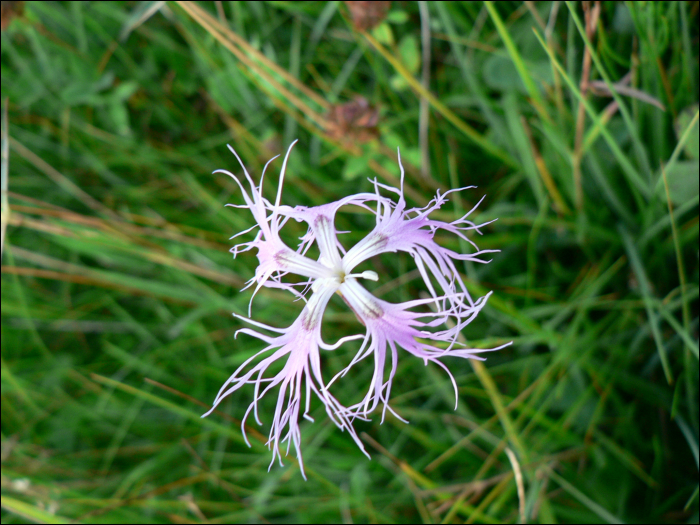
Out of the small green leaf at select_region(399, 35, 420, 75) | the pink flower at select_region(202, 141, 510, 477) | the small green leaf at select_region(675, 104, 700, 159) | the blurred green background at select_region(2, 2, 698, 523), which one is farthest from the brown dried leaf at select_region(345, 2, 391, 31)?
the small green leaf at select_region(675, 104, 700, 159)

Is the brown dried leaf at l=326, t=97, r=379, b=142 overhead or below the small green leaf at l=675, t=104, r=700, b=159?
below

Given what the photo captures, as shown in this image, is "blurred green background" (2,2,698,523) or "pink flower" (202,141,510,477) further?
"blurred green background" (2,2,698,523)

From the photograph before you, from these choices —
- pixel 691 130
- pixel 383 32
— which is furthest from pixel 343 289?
pixel 691 130

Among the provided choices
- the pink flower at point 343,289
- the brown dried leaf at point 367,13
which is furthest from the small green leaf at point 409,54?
the pink flower at point 343,289

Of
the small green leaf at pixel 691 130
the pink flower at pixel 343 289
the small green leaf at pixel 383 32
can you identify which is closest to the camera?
the pink flower at pixel 343 289

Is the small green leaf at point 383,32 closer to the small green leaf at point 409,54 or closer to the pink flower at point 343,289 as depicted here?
the small green leaf at point 409,54

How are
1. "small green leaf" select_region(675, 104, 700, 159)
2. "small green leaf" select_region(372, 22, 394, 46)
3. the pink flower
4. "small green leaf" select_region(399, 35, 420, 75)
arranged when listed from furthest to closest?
"small green leaf" select_region(399, 35, 420, 75), "small green leaf" select_region(372, 22, 394, 46), "small green leaf" select_region(675, 104, 700, 159), the pink flower

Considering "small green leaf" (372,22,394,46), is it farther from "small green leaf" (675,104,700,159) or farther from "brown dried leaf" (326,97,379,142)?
"small green leaf" (675,104,700,159)

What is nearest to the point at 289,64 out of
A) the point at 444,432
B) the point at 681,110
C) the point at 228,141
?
the point at 228,141

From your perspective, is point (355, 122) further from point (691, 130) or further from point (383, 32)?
point (691, 130)
